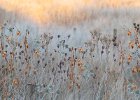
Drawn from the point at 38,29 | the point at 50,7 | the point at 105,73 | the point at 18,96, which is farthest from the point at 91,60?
the point at 50,7

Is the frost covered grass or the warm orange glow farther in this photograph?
the warm orange glow

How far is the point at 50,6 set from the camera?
1011 centimetres

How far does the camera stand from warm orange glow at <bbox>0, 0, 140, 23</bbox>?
31.8 feet

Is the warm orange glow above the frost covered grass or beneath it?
above

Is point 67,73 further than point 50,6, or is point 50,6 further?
point 50,6

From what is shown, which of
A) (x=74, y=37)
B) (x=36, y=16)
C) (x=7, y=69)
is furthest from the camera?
(x=36, y=16)

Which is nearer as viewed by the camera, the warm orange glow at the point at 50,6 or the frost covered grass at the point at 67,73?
the frost covered grass at the point at 67,73

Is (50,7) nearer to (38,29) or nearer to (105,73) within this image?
(38,29)

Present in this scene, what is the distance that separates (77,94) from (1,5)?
12.2ft

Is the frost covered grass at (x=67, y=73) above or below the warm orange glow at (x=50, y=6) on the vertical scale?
below

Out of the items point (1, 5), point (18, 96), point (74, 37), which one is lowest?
point (18, 96)

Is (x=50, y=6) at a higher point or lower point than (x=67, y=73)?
higher

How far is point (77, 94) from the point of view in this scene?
6.68m

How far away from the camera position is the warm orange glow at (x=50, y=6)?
9695 millimetres
